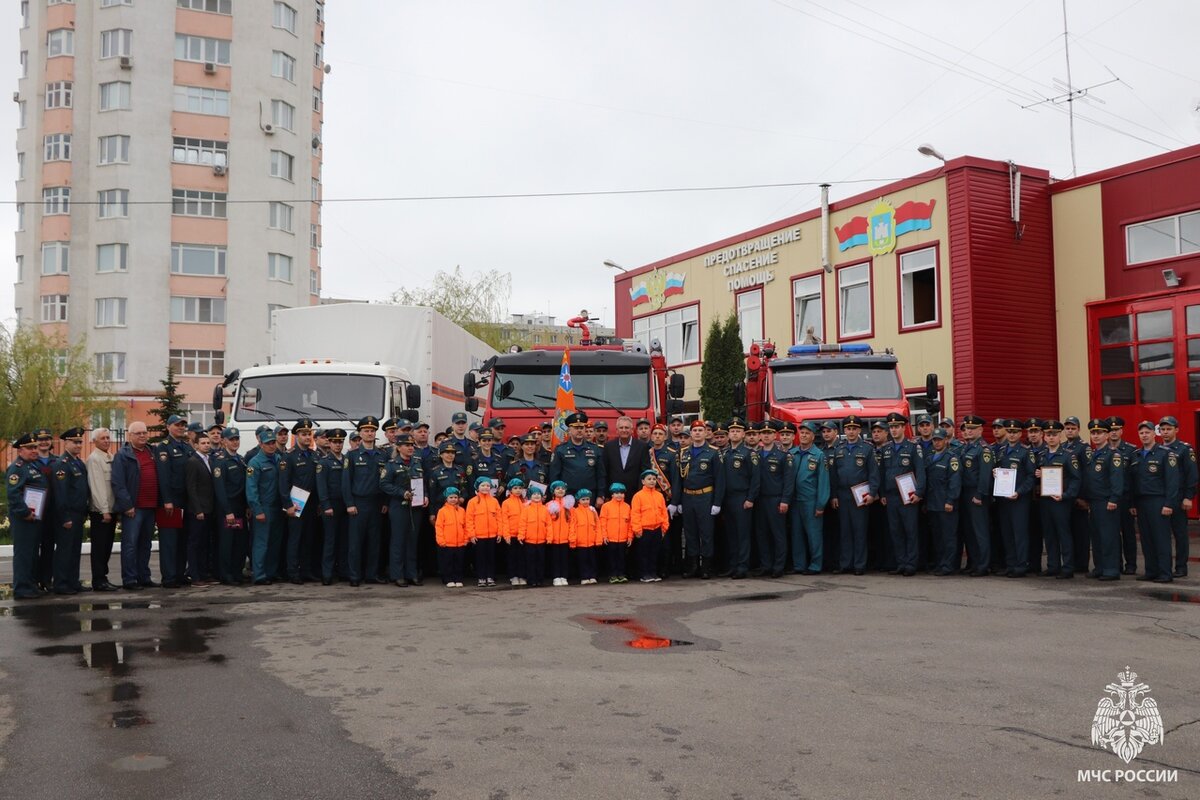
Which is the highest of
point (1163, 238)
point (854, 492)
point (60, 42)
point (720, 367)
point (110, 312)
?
point (60, 42)

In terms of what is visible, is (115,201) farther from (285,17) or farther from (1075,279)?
(1075,279)

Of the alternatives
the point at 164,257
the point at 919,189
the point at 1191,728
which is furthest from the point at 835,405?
the point at 164,257

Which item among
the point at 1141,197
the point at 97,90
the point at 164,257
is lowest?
the point at 1141,197

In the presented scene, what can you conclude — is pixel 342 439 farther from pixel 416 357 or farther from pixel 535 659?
pixel 535 659

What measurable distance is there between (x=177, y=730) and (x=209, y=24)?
154 feet

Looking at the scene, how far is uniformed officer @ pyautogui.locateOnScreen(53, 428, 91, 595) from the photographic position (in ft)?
37.8

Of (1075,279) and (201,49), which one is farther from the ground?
(201,49)

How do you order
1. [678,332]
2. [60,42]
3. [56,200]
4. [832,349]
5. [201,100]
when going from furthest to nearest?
[60,42] → [201,100] → [56,200] → [678,332] → [832,349]

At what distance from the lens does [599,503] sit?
41.6 ft

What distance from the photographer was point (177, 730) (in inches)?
227

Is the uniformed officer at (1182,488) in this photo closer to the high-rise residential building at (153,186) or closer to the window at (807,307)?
the window at (807,307)

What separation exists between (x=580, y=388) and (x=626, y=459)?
2.14 m

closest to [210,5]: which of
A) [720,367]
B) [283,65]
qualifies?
[283,65]

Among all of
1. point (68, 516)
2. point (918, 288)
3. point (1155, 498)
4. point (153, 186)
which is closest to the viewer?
point (68, 516)
